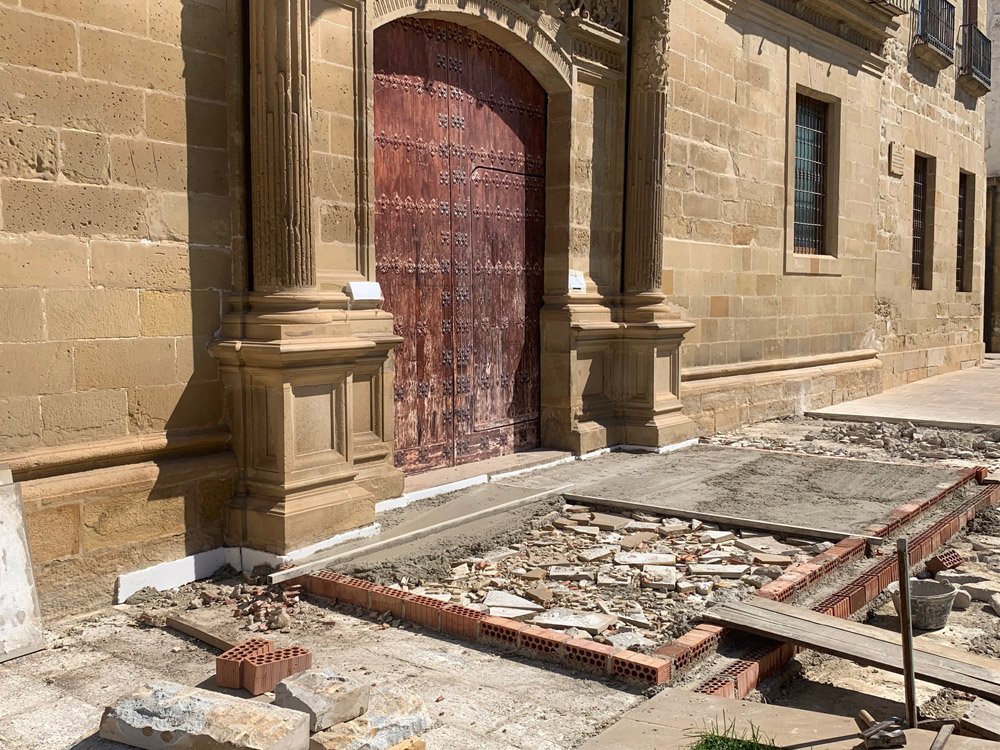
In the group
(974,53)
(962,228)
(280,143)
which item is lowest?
(280,143)

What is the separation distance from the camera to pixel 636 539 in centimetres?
548

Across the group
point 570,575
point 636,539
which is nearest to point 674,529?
point 636,539

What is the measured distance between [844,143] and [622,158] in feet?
16.1

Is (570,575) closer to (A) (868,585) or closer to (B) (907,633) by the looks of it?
(A) (868,585)

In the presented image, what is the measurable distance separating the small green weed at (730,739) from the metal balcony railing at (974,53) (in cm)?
1512

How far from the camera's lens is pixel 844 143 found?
461 inches

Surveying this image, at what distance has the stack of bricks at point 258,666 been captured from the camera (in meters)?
3.42

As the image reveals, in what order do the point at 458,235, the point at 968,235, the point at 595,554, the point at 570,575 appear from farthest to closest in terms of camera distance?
the point at 968,235
the point at 458,235
the point at 595,554
the point at 570,575

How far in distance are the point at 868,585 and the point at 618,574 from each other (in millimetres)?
1235

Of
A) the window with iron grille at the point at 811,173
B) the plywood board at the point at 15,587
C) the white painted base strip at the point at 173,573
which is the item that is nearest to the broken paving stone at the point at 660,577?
the white painted base strip at the point at 173,573

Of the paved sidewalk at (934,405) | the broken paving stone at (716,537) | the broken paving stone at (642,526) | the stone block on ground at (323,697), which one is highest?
the paved sidewalk at (934,405)

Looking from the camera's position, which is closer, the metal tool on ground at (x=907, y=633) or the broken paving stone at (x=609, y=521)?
the metal tool on ground at (x=907, y=633)

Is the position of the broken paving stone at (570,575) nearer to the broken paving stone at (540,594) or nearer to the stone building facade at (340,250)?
the broken paving stone at (540,594)

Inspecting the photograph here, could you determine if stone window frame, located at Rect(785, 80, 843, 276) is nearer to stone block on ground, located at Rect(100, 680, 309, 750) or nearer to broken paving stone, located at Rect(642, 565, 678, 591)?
broken paving stone, located at Rect(642, 565, 678, 591)
